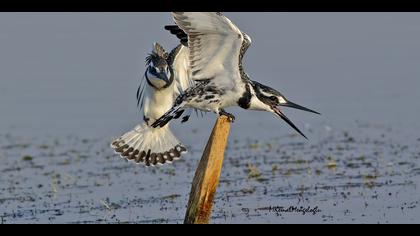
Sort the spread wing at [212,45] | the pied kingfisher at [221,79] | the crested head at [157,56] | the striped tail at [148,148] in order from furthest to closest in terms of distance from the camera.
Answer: the crested head at [157,56]
the striped tail at [148,148]
the pied kingfisher at [221,79]
the spread wing at [212,45]

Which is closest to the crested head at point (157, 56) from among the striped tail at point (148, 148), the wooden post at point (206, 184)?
the striped tail at point (148, 148)

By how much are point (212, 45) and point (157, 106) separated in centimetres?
201

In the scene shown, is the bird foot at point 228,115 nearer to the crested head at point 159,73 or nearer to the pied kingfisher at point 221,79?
the pied kingfisher at point 221,79

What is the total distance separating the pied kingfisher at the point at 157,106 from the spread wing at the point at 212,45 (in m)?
1.47

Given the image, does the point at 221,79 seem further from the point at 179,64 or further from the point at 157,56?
the point at 157,56

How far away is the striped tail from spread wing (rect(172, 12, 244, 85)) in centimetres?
143

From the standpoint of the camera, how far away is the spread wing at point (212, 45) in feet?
21.8

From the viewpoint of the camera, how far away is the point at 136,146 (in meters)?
8.59

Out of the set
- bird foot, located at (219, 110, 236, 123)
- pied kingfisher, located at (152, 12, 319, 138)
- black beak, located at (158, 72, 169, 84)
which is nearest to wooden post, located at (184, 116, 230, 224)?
bird foot, located at (219, 110, 236, 123)

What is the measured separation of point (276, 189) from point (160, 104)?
1.24 metres

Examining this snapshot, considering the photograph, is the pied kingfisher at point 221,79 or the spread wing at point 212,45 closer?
the spread wing at point 212,45

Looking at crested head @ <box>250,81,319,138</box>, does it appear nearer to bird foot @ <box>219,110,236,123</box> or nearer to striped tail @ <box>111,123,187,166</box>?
bird foot @ <box>219,110,236,123</box>

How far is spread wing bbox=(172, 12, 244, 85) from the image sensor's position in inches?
261
